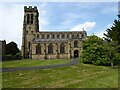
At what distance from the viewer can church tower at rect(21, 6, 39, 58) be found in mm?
99875

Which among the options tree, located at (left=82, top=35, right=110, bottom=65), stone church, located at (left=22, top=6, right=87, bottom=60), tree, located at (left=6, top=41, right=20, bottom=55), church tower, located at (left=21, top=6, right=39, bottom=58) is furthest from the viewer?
tree, located at (left=6, top=41, right=20, bottom=55)

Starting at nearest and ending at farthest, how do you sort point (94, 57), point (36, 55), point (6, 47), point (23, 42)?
point (94, 57)
point (36, 55)
point (23, 42)
point (6, 47)

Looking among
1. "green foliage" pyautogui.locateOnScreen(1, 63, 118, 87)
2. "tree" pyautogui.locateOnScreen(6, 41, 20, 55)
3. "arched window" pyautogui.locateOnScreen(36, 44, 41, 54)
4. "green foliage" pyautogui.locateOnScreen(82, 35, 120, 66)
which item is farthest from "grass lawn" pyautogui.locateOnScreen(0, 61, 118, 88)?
"tree" pyautogui.locateOnScreen(6, 41, 20, 55)

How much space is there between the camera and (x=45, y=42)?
9094cm

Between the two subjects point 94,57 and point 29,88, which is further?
point 94,57

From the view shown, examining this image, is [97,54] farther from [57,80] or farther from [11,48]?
[11,48]

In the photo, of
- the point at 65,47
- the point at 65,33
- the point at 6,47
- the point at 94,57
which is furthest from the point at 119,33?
the point at 6,47

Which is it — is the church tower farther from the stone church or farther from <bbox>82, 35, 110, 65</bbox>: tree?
<bbox>82, 35, 110, 65</bbox>: tree

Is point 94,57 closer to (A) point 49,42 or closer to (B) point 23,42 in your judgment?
(A) point 49,42

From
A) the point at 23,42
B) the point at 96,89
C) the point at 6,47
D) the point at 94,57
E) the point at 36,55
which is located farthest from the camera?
Result: the point at 6,47

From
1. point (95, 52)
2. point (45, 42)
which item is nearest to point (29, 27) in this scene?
point (45, 42)

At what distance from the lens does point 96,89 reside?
59.5 feet

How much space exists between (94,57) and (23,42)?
55.3 meters

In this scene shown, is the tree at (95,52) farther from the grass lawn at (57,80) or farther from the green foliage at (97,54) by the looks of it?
the grass lawn at (57,80)
